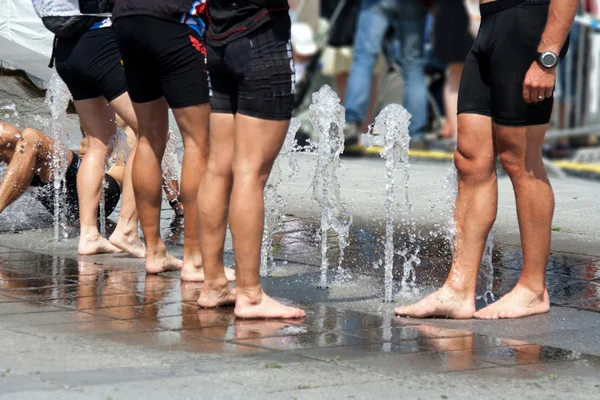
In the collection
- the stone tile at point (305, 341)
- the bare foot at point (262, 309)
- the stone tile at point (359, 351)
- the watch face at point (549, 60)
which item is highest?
the watch face at point (549, 60)

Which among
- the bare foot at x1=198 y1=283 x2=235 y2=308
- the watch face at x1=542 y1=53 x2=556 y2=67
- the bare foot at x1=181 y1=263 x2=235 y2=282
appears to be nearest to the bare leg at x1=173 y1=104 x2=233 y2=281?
the bare foot at x1=181 y1=263 x2=235 y2=282

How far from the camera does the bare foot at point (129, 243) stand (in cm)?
659

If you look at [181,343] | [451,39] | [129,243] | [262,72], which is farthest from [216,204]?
[451,39]

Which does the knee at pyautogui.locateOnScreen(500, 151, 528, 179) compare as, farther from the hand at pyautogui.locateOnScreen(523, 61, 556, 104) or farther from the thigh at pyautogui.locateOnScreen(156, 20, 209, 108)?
the thigh at pyautogui.locateOnScreen(156, 20, 209, 108)

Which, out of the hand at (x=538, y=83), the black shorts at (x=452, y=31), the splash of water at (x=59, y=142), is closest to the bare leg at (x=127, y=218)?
the splash of water at (x=59, y=142)

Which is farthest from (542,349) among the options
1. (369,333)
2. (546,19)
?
(546,19)

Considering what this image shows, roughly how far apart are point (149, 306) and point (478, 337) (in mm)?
1408

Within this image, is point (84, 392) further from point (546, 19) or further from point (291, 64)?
point (546, 19)

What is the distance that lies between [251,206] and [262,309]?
0.42m

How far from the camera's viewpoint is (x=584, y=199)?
9109 millimetres

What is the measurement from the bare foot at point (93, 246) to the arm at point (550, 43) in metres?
2.66

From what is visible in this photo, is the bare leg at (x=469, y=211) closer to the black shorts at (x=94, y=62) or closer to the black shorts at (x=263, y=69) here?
the black shorts at (x=263, y=69)

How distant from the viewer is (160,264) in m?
6.05

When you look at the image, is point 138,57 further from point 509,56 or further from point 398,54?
point 398,54
